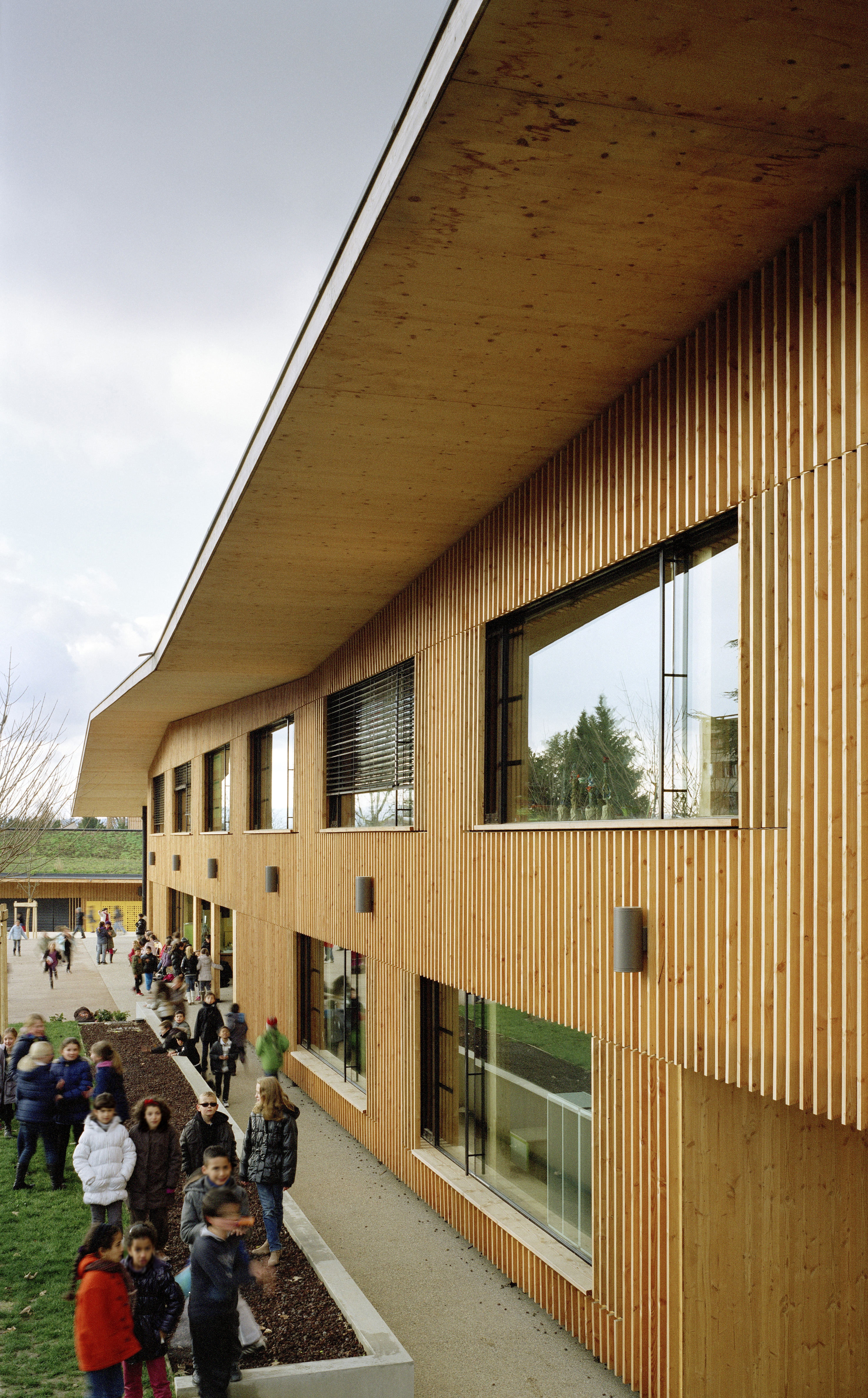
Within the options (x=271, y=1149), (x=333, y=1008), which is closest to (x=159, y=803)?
(x=333, y=1008)

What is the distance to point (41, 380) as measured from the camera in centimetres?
4228

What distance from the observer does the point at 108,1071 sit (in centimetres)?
1016

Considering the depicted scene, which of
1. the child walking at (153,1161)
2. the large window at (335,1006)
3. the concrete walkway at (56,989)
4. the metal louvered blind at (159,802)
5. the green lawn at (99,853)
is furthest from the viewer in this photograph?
the green lawn at (99,853)

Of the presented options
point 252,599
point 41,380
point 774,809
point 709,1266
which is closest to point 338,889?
point 252,599

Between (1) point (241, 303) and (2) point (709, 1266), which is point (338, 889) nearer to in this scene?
(2) point (709, 1266)

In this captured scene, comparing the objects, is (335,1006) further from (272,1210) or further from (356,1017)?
(272,1210)

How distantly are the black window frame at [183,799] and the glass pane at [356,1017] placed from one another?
47.0 ft

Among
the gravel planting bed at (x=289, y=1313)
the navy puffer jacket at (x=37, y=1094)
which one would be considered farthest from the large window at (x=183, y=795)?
the gravel planting bed at (x=289, y=1313)

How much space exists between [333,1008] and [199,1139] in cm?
688

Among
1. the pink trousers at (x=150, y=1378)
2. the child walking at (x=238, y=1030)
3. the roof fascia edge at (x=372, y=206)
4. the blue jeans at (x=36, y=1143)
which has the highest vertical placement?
the roof fascia edge at (x=372, y=206)

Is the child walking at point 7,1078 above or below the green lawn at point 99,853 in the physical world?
above

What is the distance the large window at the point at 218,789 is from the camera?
23609 mm

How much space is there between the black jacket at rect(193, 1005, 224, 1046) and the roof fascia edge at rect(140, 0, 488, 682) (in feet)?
32.6

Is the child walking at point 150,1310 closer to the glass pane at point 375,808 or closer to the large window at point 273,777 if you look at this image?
the glass pane at point 375,808
